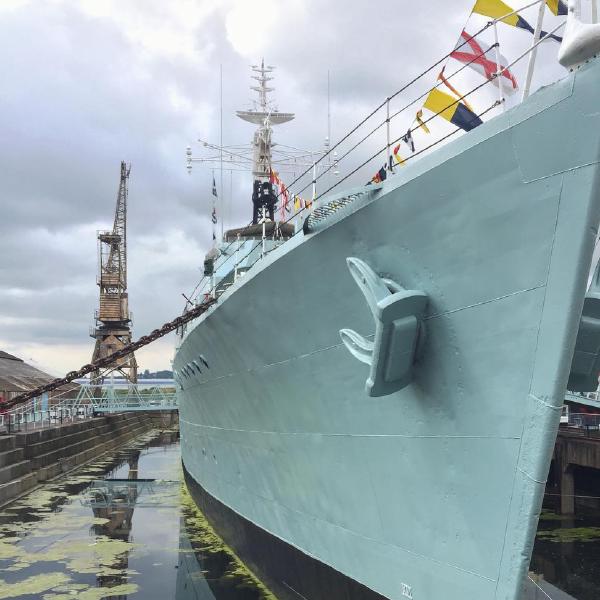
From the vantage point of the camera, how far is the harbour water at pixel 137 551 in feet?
26.2

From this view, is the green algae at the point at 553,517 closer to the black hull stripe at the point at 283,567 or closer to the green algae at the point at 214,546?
the green algae at the point at 214,546

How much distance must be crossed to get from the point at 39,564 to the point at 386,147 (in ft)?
26.7

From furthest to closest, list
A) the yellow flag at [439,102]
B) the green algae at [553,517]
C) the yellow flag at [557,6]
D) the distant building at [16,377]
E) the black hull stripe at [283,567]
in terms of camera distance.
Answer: the distant building at [16,377] → the green algae at [553,517] → the black hull stripe at [283,567] → the yellow flag at [439,102] → the yellow flag at [557,6]

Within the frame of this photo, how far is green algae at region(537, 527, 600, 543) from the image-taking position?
39.3 feet

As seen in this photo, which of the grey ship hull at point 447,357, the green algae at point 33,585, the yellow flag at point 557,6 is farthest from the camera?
the green algae at point 33,585

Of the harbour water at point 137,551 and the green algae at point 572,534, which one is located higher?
the harbour water at point 137,551

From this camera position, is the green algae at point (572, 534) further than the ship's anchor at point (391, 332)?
Yes

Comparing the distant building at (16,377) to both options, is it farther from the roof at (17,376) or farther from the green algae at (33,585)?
the green algae at (33,585)

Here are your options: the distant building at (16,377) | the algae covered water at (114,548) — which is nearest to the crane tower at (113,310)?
the distant building at (16,377)

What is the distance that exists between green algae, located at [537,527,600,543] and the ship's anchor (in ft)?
32.6

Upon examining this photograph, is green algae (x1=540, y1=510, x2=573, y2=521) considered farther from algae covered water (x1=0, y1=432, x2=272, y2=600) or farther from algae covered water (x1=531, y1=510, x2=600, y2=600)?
algae covered water (x1=0, y1=432, x2=272, y2=600)

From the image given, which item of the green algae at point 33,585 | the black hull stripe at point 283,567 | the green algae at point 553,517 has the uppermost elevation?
the black hull stripe at point 283,567

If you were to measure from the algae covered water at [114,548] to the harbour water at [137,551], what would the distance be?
2cm

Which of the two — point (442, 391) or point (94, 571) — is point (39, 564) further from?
point (442, 391)
